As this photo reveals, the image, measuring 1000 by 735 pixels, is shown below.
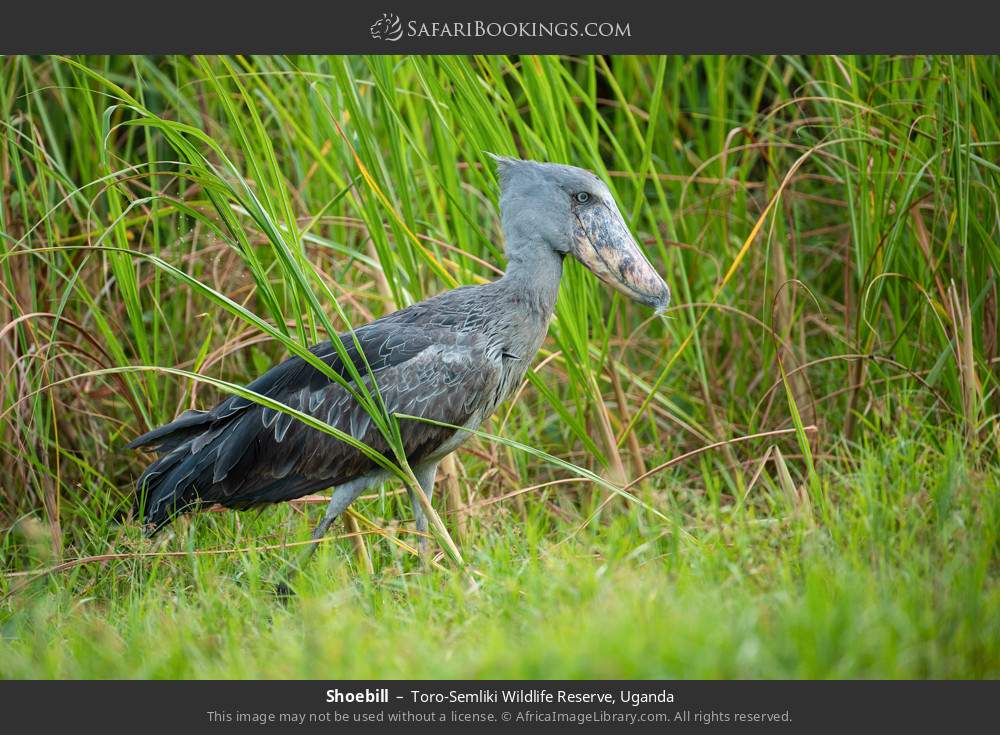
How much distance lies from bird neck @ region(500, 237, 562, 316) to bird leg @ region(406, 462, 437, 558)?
2.49 feet

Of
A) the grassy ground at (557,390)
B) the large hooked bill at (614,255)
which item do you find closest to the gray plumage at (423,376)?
the large hooked bill at (614,255)

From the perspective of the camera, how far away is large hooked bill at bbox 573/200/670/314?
155 inches

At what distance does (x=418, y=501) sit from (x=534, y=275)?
969 millimetres

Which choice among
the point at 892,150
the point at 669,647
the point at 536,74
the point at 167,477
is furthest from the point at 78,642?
the point at 892,150

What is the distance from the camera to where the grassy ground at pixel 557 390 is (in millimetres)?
2939

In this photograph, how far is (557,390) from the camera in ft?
18.6

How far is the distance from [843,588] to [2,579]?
10.7ft

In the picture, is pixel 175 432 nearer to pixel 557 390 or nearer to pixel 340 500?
pixel 340 500

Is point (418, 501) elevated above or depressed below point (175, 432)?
below

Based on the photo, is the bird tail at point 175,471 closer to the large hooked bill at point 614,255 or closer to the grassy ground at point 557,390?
the grassy ground at point 557,390

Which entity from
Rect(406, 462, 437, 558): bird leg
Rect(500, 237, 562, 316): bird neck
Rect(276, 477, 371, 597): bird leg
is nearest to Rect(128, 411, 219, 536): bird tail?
Rect(276, 477, 371, 597): bird leg

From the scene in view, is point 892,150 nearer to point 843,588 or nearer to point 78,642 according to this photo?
point 843,588

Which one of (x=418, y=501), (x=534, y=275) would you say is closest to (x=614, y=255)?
(x=534, y=275)

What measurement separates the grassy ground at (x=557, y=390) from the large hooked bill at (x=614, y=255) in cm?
31
